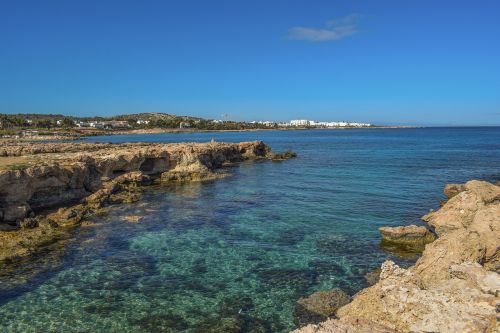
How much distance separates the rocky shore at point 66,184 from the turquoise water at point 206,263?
1.93 m

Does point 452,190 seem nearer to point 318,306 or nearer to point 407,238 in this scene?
point 407,238

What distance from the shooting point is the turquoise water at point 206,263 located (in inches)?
542

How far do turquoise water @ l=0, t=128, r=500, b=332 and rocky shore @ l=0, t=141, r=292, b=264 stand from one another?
6.33 feet

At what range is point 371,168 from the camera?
55.4 metres

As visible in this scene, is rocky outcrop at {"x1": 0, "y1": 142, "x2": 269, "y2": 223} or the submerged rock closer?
the submerged rock

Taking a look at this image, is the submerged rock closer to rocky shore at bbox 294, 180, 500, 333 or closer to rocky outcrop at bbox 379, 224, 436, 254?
rocky shore at bbox 294, 180, 500, 333

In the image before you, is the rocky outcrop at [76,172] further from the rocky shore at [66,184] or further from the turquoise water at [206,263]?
the turquoise water at [206,263]

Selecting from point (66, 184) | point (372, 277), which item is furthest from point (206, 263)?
point (66, 184)

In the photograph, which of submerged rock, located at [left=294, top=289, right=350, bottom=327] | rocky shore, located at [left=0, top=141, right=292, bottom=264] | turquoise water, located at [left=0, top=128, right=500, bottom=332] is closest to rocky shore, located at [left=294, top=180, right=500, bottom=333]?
submerged rock, located at [left=294, top=289, right=350, bottom=327]

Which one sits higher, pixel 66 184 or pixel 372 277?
pixel 66 184

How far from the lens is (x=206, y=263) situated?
18.8 meters

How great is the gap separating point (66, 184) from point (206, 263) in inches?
695

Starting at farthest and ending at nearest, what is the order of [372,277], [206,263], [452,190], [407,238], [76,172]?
[452,190] → [76,172] → [407,238] → [206,263] → [372,277]

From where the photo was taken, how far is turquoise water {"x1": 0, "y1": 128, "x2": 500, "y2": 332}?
13773 millimetres
